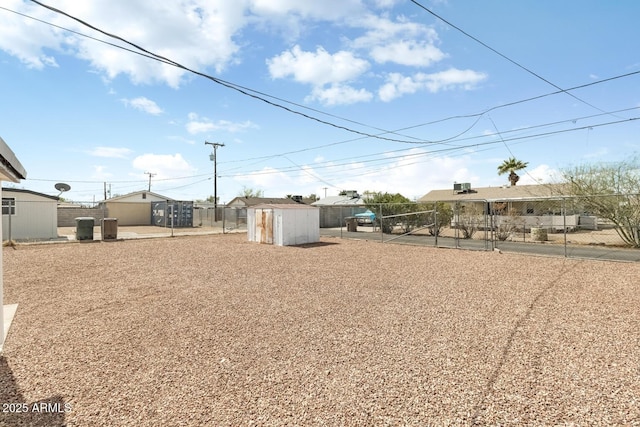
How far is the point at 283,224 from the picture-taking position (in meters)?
17.3

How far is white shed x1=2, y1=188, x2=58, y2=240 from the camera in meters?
19.4

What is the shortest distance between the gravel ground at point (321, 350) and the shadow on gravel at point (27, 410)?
0.02 m

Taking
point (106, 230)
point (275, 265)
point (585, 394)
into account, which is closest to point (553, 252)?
point (275, 265)

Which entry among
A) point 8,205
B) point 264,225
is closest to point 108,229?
point 8,205

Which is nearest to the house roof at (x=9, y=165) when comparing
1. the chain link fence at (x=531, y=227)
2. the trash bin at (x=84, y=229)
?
the chain link fence at (x=531, y=227)

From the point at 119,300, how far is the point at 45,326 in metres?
1.61

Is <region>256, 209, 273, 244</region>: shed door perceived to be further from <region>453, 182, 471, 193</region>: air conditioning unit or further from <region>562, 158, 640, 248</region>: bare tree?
<region>453, 182, 471, 193</region>: air conditioning unit

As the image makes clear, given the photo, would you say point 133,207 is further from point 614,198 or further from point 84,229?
point 614,198

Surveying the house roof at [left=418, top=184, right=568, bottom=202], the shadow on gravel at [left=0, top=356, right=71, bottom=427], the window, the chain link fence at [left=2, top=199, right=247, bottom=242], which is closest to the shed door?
the chain link fence at [left=2, top=199, right=247, bottom=242]

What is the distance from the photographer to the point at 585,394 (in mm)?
3500

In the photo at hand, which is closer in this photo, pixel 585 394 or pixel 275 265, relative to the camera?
pixel 585 394

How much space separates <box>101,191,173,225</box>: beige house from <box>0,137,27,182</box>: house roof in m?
33.7

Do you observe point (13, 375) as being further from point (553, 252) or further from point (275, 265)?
point (553, 252)

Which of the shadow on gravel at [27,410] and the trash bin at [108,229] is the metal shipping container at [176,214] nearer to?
the trash bin at [108,229]
